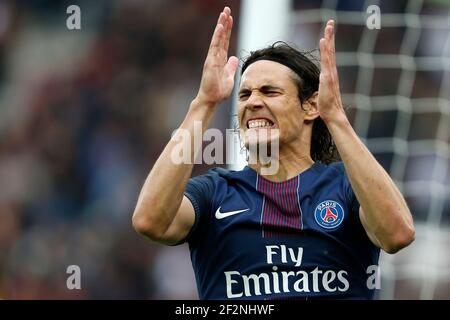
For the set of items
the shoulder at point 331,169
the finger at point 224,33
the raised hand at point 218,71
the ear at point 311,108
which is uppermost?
the finger at point 224,33

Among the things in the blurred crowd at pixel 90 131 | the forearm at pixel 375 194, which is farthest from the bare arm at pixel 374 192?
the blurred crowd at pixel 90 131

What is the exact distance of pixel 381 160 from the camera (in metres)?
6.12

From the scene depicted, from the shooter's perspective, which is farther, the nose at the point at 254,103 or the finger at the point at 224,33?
the nose at the point at 254,103

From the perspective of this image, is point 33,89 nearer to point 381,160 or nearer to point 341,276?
point 381,160

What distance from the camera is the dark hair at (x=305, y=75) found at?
12.7 feet

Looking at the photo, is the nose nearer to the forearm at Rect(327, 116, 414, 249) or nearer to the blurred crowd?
the forearm at Rect(327, 116, 414, 249)

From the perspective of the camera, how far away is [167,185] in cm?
332

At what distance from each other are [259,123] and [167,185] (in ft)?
1.79

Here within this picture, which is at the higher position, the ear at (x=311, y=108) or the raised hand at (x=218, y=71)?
the raised hand at (x=218, y=71)

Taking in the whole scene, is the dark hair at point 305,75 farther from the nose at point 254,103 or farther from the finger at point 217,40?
the finger at point 217,40

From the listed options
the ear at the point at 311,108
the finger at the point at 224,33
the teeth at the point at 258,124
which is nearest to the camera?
the finger at the point at 224,33

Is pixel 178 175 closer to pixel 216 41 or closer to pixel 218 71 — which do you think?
pixel 218 71

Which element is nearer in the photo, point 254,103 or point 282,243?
point 282,243

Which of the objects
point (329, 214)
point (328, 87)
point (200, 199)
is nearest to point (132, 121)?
point (200, 199)
